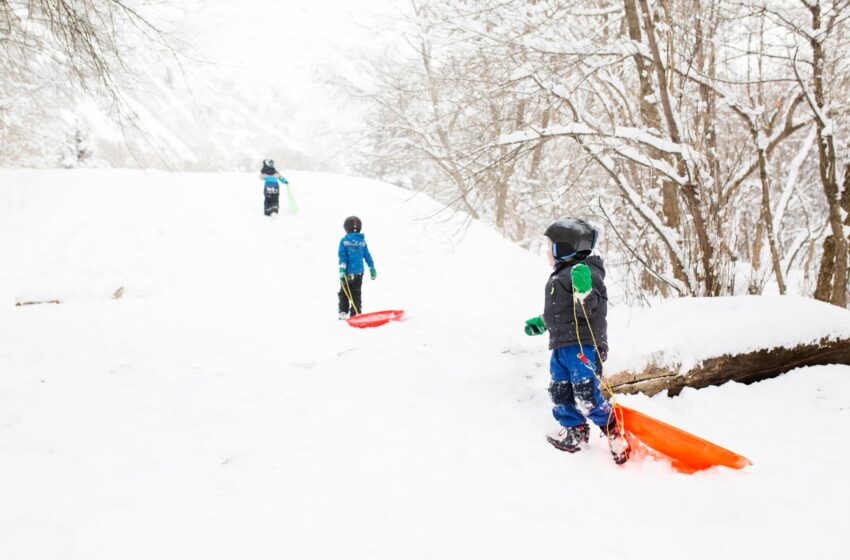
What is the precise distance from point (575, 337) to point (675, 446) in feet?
2.75

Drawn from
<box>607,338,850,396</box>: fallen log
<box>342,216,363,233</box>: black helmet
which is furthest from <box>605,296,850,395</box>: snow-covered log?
<box>342,216,363,233</box>: black helmet

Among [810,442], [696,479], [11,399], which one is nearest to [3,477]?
[11,399]

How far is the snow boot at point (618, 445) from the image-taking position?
114 inches

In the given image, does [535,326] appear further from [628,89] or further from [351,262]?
[628,89]

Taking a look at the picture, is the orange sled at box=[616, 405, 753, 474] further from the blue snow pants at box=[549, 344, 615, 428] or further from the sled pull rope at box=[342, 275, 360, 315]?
the sled pull rope at box=[342, 275, 360, 315]

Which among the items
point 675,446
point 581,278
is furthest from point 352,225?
point 675,446

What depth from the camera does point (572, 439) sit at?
3100 millimetres

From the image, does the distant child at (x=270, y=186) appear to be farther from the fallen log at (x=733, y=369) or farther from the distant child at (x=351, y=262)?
the fallen log at (x=733, y=369)

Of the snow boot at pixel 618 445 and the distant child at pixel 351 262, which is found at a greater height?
the distant child at pixel 351 262

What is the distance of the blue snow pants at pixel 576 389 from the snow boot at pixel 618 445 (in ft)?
0.17

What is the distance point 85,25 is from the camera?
3.72 m

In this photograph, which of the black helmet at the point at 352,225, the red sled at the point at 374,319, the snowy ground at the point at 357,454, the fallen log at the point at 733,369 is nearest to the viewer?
the snowy ground at the point at 357,454

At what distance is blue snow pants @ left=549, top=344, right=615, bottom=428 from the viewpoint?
118 inches

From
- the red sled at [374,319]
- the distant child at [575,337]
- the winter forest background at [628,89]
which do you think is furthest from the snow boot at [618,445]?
the red sled at [374,319]
